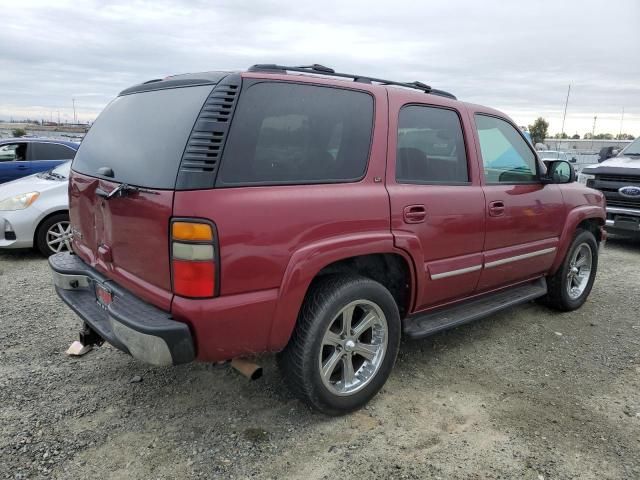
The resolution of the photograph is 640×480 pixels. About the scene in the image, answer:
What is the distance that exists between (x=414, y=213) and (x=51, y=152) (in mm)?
8442

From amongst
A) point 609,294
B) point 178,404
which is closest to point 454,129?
point 178,404

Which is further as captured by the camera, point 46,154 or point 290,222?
point 46,154

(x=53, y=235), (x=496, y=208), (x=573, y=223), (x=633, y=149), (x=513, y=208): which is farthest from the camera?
(x=633, y=149)

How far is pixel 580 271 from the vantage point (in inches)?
198

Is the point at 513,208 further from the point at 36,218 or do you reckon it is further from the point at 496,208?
the point at 36,218

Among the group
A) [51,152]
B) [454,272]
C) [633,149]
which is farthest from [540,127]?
[454,272]

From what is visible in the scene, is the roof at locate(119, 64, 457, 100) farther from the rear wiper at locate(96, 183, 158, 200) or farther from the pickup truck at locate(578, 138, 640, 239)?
the pickup truck at locate(578, 138, 640, 239)

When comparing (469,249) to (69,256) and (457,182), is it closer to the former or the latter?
(457,182)

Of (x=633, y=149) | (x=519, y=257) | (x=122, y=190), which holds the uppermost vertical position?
(x=633, y=149)

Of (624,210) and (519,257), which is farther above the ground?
(519,257)

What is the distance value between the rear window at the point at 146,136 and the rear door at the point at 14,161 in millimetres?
7032

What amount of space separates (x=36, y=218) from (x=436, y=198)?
5.10 m

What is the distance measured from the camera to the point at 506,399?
3.21 m

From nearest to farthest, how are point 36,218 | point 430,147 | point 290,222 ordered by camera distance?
1. point 290,222
2. point 430,147
3. point 36,218
